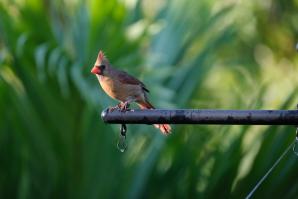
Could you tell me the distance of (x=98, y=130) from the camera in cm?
466

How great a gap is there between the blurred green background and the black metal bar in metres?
1.48

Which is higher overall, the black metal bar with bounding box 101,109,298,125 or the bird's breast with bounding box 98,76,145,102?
the bird's breast with bounding box 98,76,145,102

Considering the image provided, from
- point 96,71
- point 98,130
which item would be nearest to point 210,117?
point 96,71

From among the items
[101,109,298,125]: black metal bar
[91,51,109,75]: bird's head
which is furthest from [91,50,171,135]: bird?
[101,109,298,125]: black metal bar

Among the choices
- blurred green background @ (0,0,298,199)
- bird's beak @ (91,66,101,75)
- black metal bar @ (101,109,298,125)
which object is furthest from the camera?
blurred green background @ (0,0,298,199)

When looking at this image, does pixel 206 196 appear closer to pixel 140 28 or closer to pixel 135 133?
pixel 135 133

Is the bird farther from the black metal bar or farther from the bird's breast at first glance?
the black metal bar

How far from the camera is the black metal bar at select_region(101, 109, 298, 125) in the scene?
8.85 ft

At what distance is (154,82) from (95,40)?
1.39ft

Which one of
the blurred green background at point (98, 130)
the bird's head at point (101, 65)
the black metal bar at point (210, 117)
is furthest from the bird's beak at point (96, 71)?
the black metal bar at point (210, 117)

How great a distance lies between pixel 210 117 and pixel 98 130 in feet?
6.40

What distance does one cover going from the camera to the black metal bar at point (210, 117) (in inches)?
106

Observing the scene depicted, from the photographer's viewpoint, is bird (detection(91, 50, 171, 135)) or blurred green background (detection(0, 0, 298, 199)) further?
blurred green background (detection(0, 0, 298, 199))

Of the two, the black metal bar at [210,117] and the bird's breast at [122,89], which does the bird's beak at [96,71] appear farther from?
the black metal bar at [210,117]
